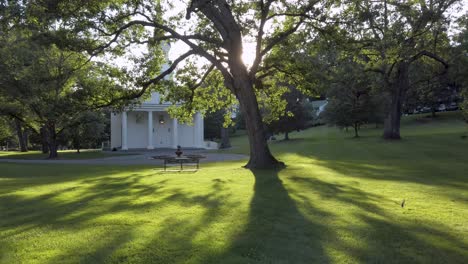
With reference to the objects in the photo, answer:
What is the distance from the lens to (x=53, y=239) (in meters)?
5.14

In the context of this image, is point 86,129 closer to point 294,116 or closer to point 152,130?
point 152,130

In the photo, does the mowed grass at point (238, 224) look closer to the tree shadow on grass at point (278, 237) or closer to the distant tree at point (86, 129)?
the tree shadow on grass at point (278, 237)

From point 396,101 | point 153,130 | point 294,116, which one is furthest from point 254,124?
point 294,116

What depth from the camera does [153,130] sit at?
A: 43.2m

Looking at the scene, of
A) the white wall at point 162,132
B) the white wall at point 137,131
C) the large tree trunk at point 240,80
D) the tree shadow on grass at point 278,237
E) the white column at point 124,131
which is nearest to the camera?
the tree shadow on grass at point 278,237

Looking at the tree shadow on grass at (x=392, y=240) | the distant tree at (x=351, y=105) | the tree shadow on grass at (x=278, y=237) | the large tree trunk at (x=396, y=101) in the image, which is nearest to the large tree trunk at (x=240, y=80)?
the tree shadow on grass at (x=278, y=237)

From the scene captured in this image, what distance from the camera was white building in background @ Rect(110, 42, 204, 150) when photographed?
41250 mm

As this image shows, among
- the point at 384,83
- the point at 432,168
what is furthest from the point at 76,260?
the point at 384,83

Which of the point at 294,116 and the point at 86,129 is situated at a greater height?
the point at 294,116

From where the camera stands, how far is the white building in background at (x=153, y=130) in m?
41.2

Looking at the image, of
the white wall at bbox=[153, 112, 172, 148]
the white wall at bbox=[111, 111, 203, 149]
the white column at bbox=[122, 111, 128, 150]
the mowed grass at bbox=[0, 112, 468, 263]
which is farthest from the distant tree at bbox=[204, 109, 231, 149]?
the mowed grass at bbox=[0, 112, 468, 263]

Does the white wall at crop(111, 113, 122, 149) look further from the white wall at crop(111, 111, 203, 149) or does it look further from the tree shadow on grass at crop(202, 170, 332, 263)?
the tree shadow on grass at crop(202, 170, 332, 263)

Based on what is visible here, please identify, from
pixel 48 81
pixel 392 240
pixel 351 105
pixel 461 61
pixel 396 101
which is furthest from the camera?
pixel 351 105

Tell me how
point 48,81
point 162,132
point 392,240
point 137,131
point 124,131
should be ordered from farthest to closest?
point 162,132 < point 137,131 < point 124,131 < point 48,81 < point 392,240
